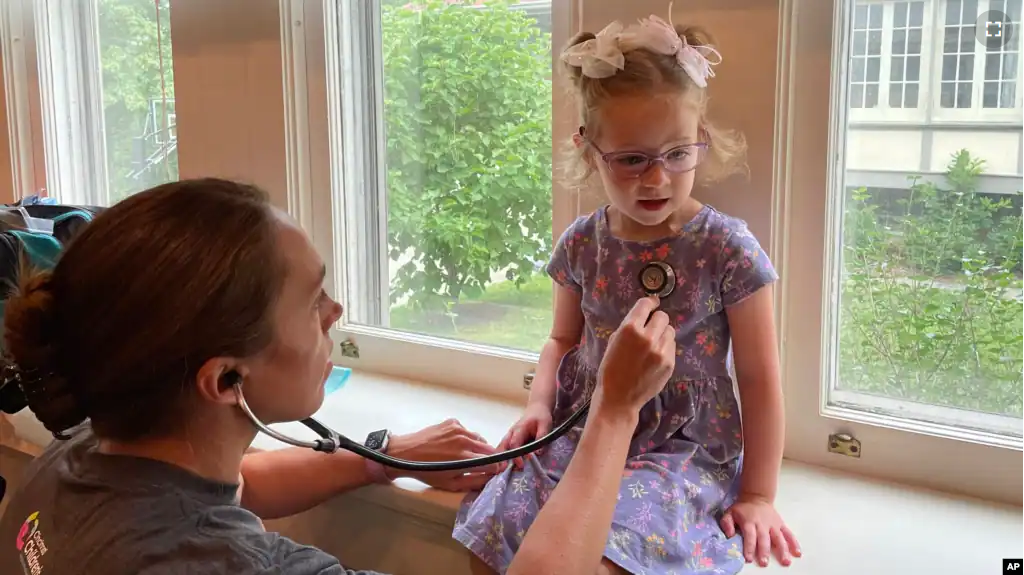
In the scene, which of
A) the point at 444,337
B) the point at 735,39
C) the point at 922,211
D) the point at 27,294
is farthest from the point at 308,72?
the point at 922,211

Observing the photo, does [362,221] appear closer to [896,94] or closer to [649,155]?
[649,155]

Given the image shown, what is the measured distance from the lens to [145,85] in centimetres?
204

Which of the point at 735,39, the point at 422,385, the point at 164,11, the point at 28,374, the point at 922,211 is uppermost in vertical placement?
the point at 164,11

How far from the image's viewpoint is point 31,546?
0.77m

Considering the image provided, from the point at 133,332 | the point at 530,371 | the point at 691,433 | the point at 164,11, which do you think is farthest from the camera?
the point at 164,11

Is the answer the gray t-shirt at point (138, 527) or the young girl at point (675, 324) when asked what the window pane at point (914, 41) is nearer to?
the young girl at point (675, 324)

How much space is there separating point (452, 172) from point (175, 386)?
3.01 ft

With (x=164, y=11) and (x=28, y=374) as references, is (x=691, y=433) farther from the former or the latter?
(x=164, y=11)

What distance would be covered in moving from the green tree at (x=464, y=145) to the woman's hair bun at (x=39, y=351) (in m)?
0.87

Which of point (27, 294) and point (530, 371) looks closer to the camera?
point (27, 294)

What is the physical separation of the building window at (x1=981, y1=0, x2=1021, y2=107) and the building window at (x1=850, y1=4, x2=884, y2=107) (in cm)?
13

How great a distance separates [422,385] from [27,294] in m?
0.92

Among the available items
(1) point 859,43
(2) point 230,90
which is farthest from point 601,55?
(2) point 230,90

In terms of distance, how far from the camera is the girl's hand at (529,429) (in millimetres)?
1110
